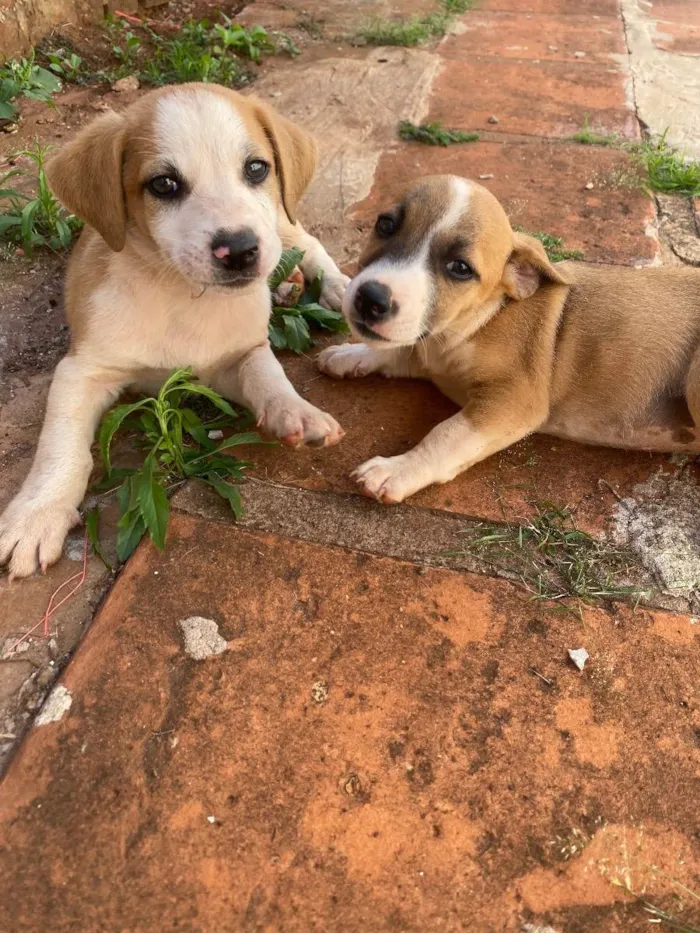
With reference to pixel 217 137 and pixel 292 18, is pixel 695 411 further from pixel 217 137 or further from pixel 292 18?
pixel 292 18

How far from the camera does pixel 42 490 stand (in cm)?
249

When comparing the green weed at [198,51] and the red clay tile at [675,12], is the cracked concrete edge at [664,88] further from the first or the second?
the green weed at [198,51]

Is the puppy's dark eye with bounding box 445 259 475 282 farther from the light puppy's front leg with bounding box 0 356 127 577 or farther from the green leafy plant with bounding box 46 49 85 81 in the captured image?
the green leafy plant with bounding box 46 49 85 81

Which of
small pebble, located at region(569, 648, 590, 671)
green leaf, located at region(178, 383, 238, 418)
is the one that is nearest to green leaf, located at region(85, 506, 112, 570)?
green leaf, located at region(178, 383, 238, 418)

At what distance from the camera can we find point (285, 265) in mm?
3436

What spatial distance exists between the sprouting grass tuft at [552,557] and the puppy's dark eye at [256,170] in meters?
1.51

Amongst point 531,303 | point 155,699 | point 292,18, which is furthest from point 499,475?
point 292,18

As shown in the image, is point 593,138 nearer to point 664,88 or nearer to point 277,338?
point 664,88

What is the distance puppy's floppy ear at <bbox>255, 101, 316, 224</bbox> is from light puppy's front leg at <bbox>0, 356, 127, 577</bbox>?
1021mm

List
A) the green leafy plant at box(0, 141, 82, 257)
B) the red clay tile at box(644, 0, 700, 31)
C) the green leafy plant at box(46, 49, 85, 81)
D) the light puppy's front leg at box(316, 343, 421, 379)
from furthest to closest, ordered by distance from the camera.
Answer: the red clay tile at box(644, 0, 700, 31) < the green leafy plant at box(46, 49, 85, 81) < the green leafy plant at box(0, 141, 82, 257) < the light puppy's front leg at box(316, 343, 421, 379)

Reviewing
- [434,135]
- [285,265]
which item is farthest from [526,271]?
[434,135]

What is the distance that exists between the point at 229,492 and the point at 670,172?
3516 millimetres

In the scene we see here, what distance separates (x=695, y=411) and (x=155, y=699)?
2.21 m

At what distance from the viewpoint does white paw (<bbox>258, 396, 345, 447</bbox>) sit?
2684 mm
